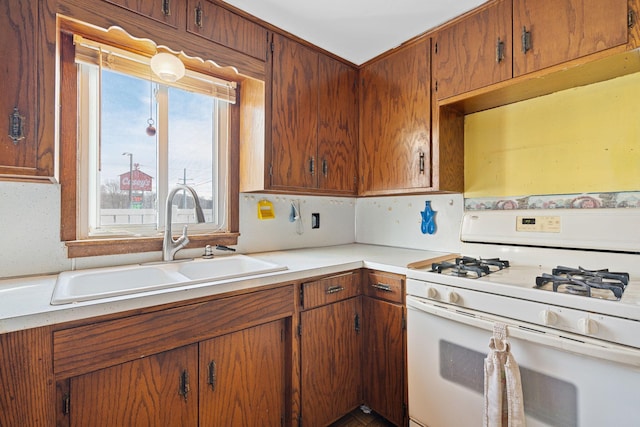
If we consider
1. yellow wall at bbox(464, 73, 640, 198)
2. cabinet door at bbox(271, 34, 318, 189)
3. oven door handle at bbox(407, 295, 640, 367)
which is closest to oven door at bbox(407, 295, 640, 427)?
oven door handle at bbox(407, 295, 640, 367)

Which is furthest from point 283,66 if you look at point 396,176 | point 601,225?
point 601,225

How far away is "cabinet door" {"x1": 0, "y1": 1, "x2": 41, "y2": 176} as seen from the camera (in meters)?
1.03

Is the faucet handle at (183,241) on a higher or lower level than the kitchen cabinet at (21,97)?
lower

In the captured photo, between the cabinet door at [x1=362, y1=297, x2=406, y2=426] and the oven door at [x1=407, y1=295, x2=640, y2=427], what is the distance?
8cm

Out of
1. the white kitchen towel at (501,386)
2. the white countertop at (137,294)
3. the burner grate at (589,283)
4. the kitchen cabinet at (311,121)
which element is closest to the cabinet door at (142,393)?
the white countertop at (137,294)

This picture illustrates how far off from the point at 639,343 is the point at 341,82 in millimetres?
1902

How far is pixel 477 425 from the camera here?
120cm

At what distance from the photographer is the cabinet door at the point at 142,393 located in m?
0.95

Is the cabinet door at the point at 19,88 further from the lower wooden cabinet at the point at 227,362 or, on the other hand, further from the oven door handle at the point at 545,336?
the oven door handle at the point at 545,336

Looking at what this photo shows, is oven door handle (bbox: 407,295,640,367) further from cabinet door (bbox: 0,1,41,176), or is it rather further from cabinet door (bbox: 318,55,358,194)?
cabinet door (bbox: 0,1,41,176)

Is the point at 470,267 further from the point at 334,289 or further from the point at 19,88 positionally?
the point at 19,88

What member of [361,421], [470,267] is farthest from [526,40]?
[361,421]

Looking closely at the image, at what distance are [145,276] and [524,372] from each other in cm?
163

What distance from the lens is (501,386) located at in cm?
107
